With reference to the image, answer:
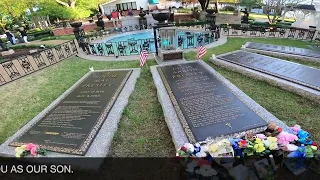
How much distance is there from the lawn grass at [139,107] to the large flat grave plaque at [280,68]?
0.58 m

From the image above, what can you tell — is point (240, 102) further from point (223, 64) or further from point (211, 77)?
point (223, 64)

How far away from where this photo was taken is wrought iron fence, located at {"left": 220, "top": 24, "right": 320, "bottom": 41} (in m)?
14.8

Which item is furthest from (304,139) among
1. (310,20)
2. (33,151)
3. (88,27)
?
(88,27)

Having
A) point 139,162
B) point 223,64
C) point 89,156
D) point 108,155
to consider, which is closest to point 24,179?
point 89,156

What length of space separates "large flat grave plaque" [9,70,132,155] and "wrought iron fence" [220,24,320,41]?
1324 centimetres

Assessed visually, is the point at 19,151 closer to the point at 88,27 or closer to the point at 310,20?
the point at 88,27

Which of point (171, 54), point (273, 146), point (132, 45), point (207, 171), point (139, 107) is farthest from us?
point (132, 45)

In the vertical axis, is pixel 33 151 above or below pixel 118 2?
below

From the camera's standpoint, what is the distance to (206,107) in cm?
541

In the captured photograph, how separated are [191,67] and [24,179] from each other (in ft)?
22.6

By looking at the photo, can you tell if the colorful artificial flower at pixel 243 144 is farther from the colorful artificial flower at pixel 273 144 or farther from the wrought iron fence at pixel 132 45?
the wrought iron fence at pixel 132 45

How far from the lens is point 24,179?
4230mm

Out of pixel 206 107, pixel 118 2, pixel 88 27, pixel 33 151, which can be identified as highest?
pixel 118 2

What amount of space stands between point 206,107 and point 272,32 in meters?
14.5
